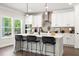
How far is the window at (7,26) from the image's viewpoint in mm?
7108

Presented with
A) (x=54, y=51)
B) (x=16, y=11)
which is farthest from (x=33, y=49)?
(x=16, y=11)

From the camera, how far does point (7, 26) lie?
7.37 metres

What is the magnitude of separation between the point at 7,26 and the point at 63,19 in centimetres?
374

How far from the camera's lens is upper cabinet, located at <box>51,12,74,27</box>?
6937 mm

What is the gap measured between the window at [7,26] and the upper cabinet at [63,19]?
9.64 ft

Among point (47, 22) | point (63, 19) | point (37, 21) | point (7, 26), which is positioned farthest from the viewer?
point (37, 21)

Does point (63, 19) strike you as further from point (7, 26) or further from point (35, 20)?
point (7, 26)

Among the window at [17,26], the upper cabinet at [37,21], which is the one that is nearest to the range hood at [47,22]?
the upper cabinet at [37,21]

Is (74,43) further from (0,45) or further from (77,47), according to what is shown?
(0,45)

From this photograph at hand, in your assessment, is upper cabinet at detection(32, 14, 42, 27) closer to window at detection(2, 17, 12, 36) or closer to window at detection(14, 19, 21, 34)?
window at detection(14, 19, 21, 34)

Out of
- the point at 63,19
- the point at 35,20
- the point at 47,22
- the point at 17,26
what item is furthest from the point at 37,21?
the point at 63,19

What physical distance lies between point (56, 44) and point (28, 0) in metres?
2.44

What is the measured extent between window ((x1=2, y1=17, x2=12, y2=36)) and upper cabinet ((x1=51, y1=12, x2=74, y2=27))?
116 inches

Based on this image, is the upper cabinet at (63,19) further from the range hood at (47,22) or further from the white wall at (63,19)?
the range hood at (47,22)
